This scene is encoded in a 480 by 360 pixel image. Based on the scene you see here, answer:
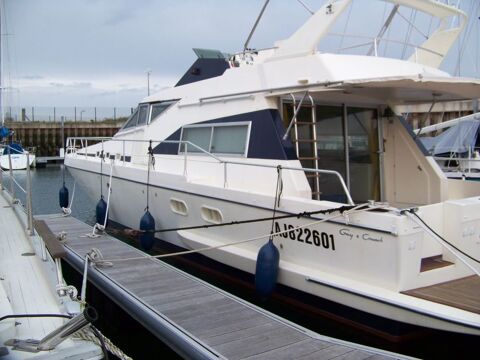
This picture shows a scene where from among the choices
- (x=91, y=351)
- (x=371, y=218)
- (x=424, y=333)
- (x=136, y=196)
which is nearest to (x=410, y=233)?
(x=371, y=218)

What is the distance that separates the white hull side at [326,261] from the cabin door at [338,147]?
101 centimetres

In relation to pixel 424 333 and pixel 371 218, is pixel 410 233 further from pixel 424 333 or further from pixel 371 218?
pixel 424 333

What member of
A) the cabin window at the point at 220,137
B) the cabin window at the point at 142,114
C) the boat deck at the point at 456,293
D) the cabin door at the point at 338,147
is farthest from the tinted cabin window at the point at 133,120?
the boat deck at the point at 456,293

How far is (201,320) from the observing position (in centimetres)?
480

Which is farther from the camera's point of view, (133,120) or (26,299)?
(133,120)

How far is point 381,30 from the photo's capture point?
7.54 m

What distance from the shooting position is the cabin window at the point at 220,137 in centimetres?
702

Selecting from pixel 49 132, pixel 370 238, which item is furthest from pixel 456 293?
pixel 49 132

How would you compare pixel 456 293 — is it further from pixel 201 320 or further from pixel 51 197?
pixel 51 197

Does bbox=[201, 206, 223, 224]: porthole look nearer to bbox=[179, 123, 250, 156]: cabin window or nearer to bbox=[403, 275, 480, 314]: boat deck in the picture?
bbox=[179, 123, 250, 156]: cabin window

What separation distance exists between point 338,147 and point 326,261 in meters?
2.28

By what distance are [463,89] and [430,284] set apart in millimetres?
2625

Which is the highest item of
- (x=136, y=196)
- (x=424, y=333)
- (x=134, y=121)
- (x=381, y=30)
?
(x=381, y=30)

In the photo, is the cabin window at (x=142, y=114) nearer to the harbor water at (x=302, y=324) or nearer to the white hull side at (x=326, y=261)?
the white hull side at (x=326, y=261)
